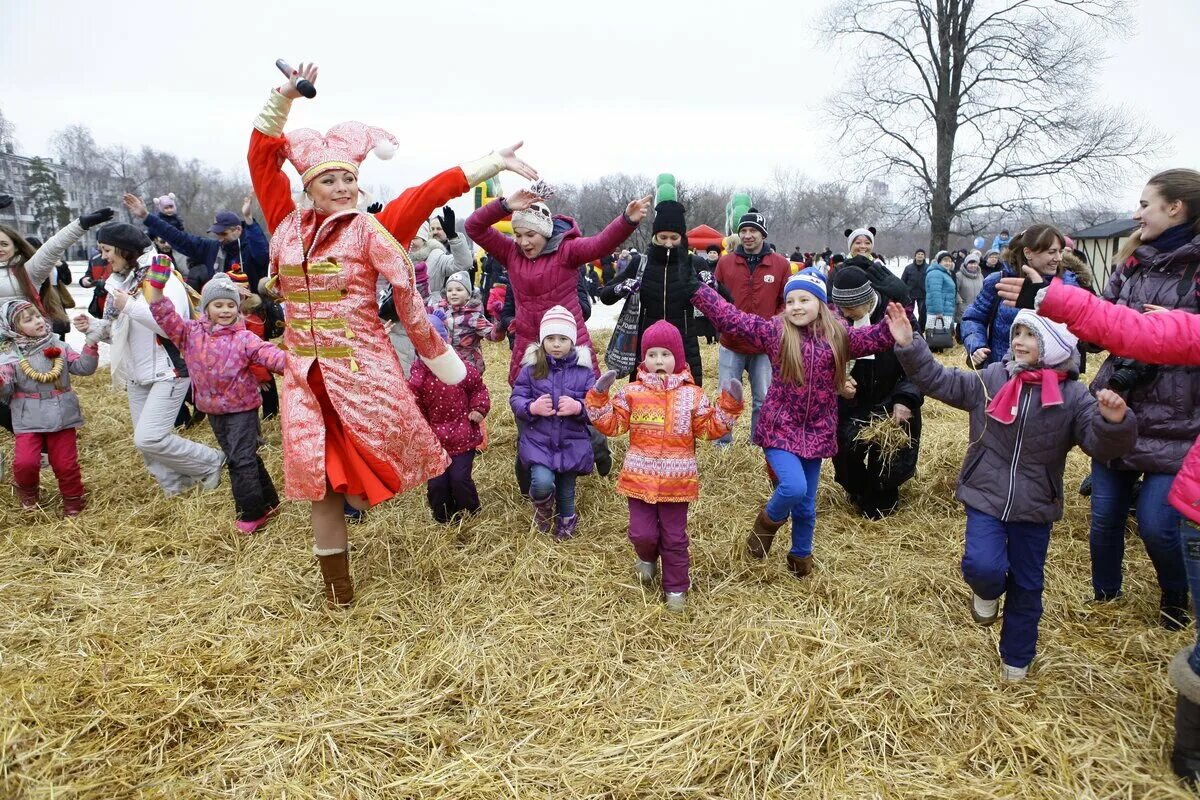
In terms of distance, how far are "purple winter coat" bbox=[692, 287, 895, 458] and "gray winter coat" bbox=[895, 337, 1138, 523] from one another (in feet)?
2.78

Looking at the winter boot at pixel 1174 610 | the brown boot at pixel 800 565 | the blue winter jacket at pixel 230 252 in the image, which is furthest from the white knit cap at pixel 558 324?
the blue winter jacket at pixel 230 252

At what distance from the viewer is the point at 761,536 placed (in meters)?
4.29

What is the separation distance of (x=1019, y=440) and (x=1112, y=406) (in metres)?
0.45

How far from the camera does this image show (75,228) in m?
5.62

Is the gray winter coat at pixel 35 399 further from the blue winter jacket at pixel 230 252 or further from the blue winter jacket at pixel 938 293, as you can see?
the blue winter jacket at pixel 938 293

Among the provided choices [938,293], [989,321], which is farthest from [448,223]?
[938,293]

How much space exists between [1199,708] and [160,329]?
6.08m

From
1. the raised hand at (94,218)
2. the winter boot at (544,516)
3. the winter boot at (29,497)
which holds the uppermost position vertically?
the raised hand at (94,218)

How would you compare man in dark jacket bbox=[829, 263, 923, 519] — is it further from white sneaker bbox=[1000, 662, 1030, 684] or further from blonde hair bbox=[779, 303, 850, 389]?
white sneaker bbox=[1000, 662, 1030, 684]

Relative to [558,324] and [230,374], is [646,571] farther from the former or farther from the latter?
[230,374]

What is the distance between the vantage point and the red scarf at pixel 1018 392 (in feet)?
9.74

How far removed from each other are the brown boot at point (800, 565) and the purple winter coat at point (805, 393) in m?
0.62

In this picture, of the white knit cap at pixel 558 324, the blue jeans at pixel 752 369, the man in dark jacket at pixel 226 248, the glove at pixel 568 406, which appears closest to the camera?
the glove at pixel 568 406

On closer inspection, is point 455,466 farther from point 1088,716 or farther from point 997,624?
point 1088,716
